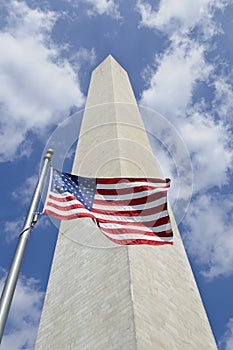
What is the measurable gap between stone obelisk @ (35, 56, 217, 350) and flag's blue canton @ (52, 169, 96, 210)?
2943 mm

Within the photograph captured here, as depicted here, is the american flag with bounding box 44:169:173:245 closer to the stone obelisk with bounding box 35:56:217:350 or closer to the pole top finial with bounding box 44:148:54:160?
the pole top finial with bounding box 44:148:54:160

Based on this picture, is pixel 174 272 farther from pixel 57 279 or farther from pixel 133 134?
pixel 133 134

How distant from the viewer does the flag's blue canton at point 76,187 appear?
320 inches

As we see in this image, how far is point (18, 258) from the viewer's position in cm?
602

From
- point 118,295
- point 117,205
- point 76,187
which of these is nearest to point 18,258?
point 76,187

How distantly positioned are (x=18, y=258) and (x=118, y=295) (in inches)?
180

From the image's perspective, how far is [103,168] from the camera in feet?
53.3

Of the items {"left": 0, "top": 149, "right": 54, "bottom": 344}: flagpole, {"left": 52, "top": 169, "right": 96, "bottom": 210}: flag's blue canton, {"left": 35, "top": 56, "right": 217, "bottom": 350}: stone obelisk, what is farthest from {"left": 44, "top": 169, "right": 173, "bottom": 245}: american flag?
{"left": 35, "top": 56, "right": 217, "bottom": 350}: stone obelisk

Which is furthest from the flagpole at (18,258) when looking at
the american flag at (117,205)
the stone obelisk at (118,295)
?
the stone obelisk at (118,295)

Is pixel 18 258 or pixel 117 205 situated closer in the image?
pixel 18 258

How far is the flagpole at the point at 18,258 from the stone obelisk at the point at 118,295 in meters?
3.64

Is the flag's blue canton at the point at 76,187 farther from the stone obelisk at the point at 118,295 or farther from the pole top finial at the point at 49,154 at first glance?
the stone obelisk at the point at 118,295

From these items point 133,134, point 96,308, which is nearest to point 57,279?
point 96,308

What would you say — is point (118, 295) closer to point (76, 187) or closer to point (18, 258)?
point (76, 187)
